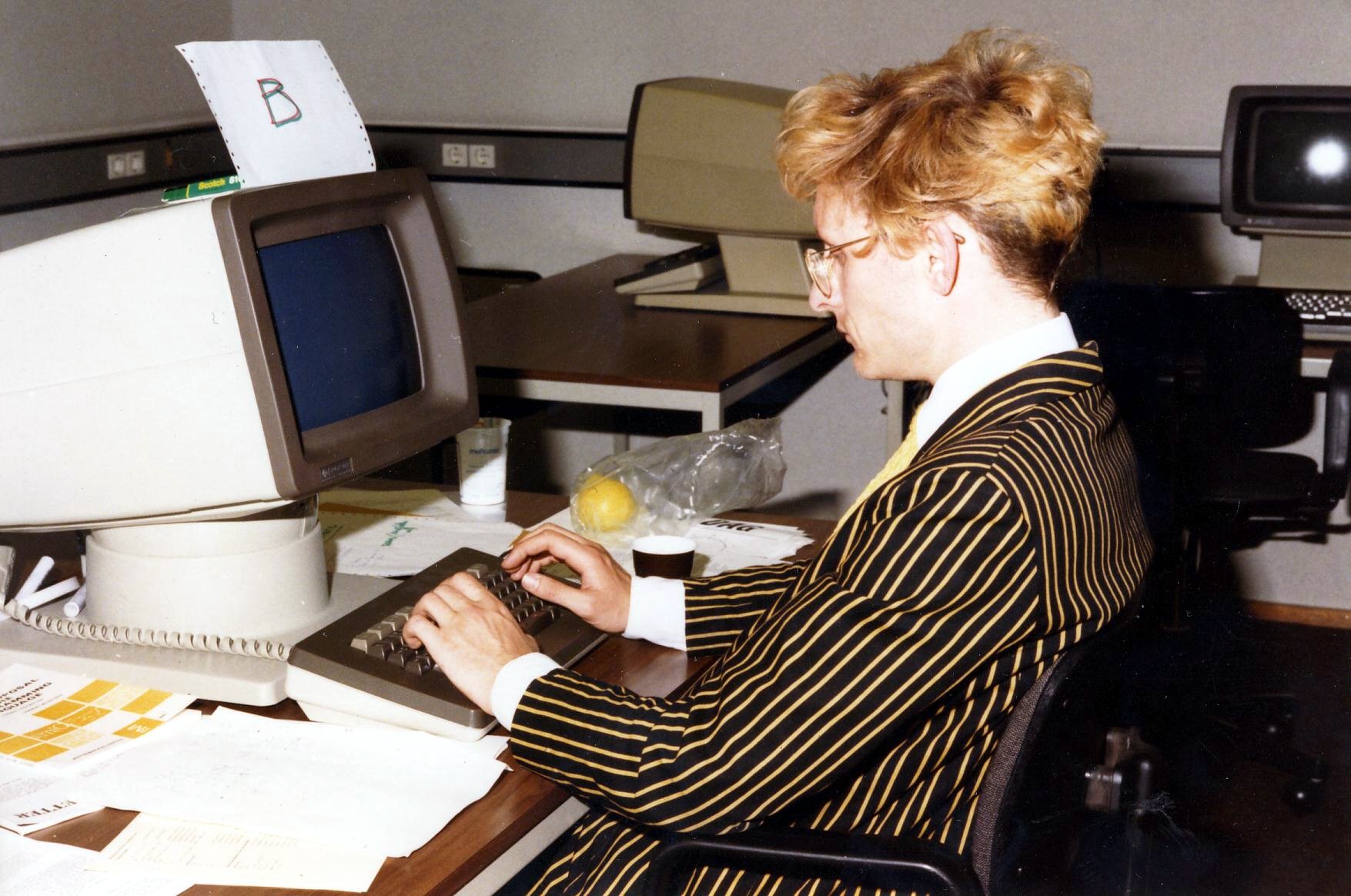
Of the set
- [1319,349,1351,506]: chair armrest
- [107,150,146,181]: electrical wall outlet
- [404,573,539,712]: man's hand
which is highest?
[107,150,146,181]: electrical wall outlet

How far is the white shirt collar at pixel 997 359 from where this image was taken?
1.12m

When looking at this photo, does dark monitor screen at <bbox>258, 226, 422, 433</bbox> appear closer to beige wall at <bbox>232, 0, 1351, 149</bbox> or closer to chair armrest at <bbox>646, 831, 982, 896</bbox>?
chair armrest at <bbox>646, 831, 982, 896</bbox>

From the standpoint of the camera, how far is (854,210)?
3.76 ft

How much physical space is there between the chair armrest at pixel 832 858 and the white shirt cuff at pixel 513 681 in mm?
162

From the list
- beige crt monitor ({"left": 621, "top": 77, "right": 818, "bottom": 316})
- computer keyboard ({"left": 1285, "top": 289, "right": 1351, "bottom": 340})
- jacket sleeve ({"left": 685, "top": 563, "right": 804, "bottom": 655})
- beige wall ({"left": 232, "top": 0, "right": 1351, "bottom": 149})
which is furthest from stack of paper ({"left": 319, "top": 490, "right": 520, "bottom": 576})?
computer keyboard ({"left": 1285, "top": 289, "right": 1351, "bottom": 340})

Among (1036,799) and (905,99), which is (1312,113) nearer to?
(905,99)

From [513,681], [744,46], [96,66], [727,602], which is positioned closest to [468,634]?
[513,681]

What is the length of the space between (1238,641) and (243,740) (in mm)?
2765

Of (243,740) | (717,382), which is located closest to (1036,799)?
(243,740)

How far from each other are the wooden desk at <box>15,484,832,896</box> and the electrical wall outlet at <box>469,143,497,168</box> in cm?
278

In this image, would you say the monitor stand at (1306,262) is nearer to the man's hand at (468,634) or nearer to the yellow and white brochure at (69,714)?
the man's hand at (468,634)

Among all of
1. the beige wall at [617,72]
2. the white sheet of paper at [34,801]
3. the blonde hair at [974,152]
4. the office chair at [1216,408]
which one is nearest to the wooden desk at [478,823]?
the white sheet of paper at [34,801]

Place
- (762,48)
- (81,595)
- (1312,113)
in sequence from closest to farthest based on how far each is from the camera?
(81,595) → (1312,113) → (762,48)

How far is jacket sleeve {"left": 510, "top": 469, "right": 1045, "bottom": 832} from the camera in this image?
3.19 ft
